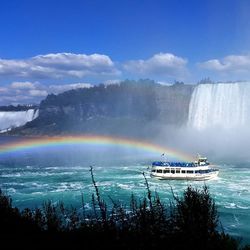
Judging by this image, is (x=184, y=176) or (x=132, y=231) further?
(x=184, y=176)

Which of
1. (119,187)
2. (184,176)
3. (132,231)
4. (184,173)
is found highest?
(132,231)

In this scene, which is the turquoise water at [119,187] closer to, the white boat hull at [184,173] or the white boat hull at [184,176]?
the white boat hull at [184,176]

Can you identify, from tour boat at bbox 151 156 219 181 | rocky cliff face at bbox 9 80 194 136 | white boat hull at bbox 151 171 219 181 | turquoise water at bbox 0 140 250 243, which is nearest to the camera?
turquoise water at bbox 0 140 250 243

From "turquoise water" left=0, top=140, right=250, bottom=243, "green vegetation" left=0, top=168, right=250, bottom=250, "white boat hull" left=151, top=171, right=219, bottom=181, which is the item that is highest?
"green vegetation" left=0, top=168, right=250, bottom=250

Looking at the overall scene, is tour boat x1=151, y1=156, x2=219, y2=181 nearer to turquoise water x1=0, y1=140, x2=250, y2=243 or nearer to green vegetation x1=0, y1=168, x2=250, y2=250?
turquoise water x1=0, y1=140, x2=250, y2=243

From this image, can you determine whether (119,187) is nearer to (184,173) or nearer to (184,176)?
(184,176)

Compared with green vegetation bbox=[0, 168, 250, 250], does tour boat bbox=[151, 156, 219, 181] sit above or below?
below

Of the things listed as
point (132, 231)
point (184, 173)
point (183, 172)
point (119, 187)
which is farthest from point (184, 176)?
point (132, 231)

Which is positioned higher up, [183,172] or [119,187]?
[183,172]

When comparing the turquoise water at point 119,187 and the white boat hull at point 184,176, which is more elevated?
the white boat hull at point 184,176

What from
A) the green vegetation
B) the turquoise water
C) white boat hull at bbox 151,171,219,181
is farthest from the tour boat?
the green vegetation

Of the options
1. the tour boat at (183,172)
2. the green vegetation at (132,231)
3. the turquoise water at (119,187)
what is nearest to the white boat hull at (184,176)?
the tour boat at (183,172)

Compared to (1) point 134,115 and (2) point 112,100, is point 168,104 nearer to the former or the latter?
(1) point 134,115
